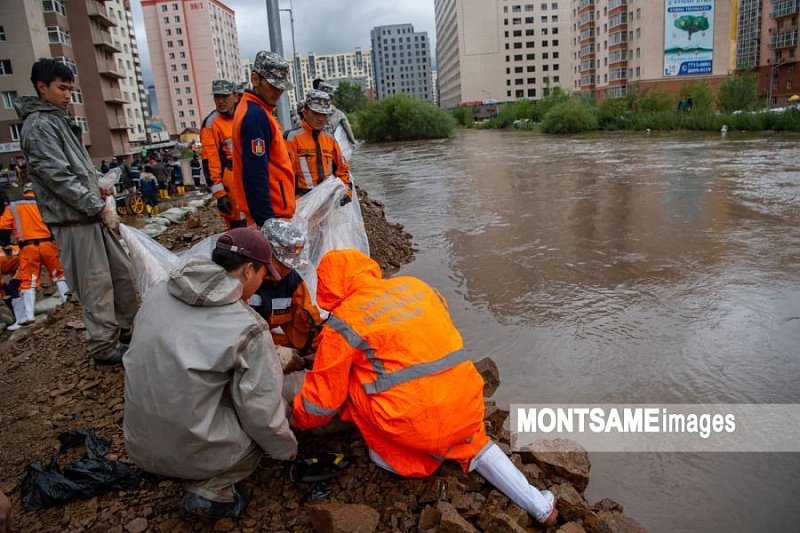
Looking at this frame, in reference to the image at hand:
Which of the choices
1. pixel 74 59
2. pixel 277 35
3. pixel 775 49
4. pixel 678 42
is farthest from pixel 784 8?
pixel 277 35

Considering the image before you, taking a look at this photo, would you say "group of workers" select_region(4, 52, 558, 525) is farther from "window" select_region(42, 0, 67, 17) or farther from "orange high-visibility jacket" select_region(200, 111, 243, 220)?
"window" select_region(42, 0, 67, 17)

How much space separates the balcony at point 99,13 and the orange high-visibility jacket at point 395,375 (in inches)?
1668

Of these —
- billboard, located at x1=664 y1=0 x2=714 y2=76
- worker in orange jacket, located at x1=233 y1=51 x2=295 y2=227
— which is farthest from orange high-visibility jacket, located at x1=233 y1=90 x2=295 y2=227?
billboard, located at x1=664 y1=0 x2=714 y2=76

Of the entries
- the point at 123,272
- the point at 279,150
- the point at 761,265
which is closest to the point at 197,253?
the point at 123,272

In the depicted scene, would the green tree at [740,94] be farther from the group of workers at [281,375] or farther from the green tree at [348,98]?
the green tree at [348,98]

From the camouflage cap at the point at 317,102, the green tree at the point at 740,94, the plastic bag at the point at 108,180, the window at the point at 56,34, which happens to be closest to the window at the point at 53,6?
the window at the point at 56,34

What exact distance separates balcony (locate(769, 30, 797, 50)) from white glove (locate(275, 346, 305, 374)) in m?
63.9

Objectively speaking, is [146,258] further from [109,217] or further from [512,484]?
[512,484]

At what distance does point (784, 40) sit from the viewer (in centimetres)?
5194

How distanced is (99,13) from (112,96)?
534cm

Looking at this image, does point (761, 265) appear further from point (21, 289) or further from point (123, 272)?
point (21, 289)

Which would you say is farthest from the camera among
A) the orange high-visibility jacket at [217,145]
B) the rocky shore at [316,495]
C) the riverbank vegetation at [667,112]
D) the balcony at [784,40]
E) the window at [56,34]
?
the balcony at [784,40]

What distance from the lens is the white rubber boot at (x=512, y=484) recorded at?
226 centimetres

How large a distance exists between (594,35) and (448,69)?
5637 centimetres
